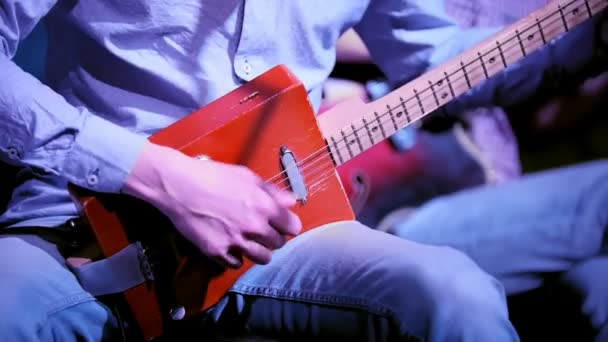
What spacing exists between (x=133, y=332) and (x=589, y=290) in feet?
2.10

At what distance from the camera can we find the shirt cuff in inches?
30.6

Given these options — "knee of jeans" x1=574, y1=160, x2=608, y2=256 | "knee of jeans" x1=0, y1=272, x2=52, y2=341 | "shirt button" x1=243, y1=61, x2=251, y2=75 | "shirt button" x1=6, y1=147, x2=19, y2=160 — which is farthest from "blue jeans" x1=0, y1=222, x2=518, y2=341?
"knee of jeans" x1=574, y1=160, x2=608, y2=256

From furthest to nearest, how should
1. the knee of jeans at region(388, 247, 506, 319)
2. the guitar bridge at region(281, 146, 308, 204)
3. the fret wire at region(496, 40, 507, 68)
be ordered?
the fret wire at region(496, 40, 507, 68)
the guitar bridge at region(281, 146, 308, 204)
the knee of jeans at region(388, 247, 506, 319)

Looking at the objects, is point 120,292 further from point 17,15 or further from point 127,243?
point 17,15

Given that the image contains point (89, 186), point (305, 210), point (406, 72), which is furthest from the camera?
point (406, 72)

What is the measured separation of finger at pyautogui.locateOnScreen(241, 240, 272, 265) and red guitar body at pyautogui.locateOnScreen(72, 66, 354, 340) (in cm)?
5

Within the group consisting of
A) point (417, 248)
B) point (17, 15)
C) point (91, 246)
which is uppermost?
point (17, 15)

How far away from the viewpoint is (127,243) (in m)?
0.81

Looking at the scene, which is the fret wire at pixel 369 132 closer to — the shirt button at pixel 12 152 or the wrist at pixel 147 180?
the wrist at pixel 147 180

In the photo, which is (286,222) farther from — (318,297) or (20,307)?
(20,307)

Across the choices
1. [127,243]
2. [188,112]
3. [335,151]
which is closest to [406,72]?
[335,151]

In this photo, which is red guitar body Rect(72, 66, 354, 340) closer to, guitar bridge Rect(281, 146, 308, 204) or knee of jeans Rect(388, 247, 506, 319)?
guitar bridge Rect(281, 146, 308, 204)

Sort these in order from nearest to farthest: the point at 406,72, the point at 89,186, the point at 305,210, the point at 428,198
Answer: the point at 89,186
the point at 305,210
the point at 406,72
the point at 428,198

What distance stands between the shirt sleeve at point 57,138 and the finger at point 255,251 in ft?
0.53
